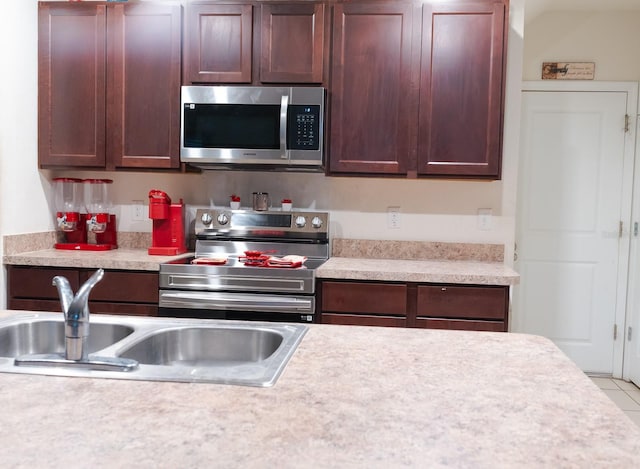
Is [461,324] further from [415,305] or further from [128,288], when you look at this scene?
[128,288]

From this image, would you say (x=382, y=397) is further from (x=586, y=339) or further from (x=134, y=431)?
(x=586, y=339)

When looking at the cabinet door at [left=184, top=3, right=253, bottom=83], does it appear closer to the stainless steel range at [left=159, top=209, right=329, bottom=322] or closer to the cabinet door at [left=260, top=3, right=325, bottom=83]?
the cabinet door at [left=260, top=3, right=325, bottom=83]

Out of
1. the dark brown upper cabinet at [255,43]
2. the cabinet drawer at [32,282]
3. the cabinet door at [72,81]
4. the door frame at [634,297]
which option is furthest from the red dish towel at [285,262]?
the door frame at [634,297]

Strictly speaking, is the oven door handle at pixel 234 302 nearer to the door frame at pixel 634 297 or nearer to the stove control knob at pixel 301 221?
the stove control knob at pixel 301 221

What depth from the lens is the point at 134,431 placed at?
0.82 m

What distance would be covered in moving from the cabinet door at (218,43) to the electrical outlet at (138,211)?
0.87m

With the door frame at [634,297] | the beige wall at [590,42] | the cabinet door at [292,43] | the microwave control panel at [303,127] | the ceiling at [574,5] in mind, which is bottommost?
the door frame at [634,297]

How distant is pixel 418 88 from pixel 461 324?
4.05 ft

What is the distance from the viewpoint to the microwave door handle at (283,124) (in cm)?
296

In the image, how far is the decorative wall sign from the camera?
3.97 metres

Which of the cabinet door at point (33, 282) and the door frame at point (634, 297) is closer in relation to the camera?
the cabinet door at point (33, 282)

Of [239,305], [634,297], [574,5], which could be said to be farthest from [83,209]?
[634,297]

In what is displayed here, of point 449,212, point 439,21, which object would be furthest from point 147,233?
point 439,21

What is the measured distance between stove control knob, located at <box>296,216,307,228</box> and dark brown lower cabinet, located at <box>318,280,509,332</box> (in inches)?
23.0
